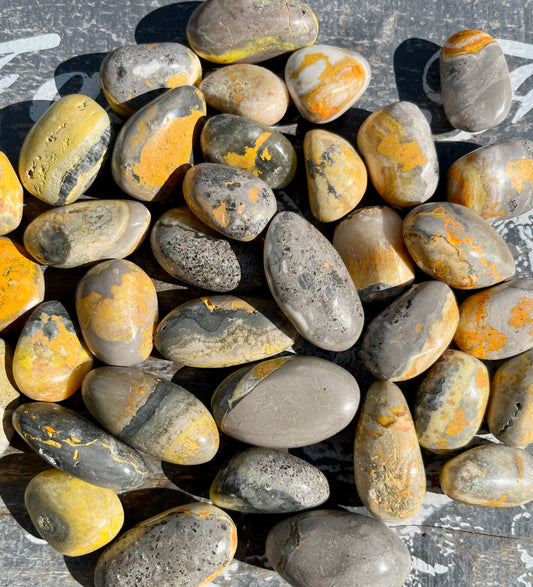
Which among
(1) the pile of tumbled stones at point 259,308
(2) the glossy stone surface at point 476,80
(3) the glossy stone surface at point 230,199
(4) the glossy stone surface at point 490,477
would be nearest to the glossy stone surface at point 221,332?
(1) the pile of tumbled stones at point 259,308

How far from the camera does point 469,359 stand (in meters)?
0.85

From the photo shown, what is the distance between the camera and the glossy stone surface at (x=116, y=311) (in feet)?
2.59

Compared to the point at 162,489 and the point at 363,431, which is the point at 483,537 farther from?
the point at 162,489

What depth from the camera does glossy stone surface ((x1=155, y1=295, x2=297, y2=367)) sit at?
822mm

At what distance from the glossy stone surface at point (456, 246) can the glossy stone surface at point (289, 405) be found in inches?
9.2

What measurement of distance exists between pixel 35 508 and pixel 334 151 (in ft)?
2.42

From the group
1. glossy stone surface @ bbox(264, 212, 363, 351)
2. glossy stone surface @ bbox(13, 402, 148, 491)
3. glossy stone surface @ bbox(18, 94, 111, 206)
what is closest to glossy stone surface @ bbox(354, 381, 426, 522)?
glossy stone surface @ bbox(264, 212, 363, 351)

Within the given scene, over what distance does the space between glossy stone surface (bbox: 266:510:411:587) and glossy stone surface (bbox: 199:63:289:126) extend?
2.18 feet

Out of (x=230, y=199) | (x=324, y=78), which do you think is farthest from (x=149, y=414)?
(x=324, y=78)

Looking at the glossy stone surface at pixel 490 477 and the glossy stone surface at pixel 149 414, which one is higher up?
the glossy stone surface at pixel 149 414

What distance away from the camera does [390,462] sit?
2.62 ft

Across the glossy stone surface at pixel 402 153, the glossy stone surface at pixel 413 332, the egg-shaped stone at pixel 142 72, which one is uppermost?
the egg-shaped stone at pixel 142 72

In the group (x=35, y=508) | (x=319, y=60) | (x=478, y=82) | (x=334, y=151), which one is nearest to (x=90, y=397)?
(x=35, y=508)

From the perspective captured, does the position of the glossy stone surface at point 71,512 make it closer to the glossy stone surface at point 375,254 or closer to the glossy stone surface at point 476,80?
the glossy stone surface at point 375,254
